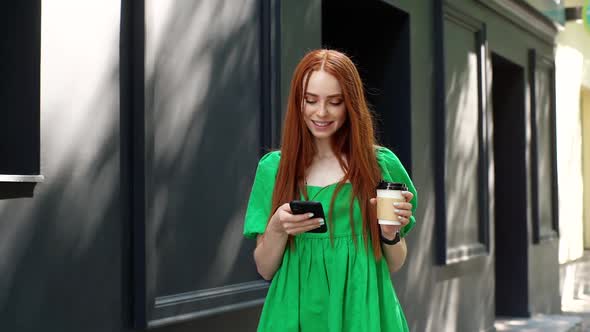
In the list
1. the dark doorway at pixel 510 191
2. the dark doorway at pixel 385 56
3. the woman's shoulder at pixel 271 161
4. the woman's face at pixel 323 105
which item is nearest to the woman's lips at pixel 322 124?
the woman's face at pixel 323 105

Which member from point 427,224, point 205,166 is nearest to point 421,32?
point 427,224

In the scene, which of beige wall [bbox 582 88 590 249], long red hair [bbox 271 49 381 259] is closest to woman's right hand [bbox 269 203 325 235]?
long red hair [bbox 271 49 381 259]

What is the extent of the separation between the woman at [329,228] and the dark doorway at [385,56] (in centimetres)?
392

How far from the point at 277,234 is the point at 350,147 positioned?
0.34 m

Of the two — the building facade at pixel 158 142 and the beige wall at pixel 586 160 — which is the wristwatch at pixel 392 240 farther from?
the beige wall at pixel 586 160

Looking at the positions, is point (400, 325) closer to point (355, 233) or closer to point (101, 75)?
point (355, 233)

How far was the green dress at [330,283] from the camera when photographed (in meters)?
2.48

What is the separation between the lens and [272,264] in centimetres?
254

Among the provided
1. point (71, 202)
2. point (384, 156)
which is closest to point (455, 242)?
point (71, 202)

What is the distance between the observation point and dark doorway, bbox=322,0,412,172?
21.3 ft

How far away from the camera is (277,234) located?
2.47 m

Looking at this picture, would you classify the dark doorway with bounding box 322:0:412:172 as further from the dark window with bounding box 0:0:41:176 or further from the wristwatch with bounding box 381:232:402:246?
the wristwatch with bounding box 381:232:402:246

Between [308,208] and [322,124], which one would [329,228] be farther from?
[322,124]

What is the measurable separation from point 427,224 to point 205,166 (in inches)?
128
